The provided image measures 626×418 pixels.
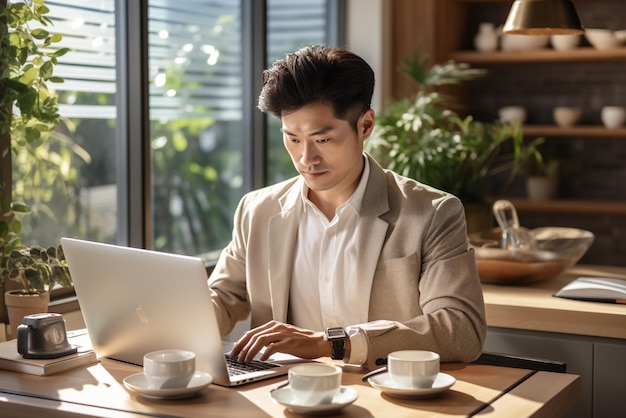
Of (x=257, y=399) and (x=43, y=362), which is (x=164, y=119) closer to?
(x=43, y=362)

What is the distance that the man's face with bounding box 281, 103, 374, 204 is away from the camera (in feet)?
7.90

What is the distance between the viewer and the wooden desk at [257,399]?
1821 millimetres

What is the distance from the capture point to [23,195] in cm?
304

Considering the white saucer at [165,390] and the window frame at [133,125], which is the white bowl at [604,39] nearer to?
the window frame at [133,125]

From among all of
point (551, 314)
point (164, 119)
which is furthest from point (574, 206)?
point (164, 119)

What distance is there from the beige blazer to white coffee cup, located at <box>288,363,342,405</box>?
1.14ft

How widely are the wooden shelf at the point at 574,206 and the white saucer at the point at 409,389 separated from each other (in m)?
3.27

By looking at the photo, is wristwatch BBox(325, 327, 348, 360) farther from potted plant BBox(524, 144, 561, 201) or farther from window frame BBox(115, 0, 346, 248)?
potted plant BBox(524, 144, 561, 201)

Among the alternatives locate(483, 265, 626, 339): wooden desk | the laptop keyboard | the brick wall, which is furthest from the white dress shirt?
the brick wall

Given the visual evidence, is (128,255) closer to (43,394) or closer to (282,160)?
(43,394)

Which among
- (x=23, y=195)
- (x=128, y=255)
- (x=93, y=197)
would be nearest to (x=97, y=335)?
(x=128, y=255)

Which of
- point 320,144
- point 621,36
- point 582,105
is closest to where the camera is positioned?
point 320,144

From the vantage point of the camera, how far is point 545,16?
2818 millimetres

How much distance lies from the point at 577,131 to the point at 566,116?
0.11 metres
